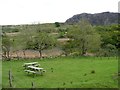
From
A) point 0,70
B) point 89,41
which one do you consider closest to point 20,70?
Result: point 0,70

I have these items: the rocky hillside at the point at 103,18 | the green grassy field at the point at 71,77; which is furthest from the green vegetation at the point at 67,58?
the rocky hillside at the point at 103,18

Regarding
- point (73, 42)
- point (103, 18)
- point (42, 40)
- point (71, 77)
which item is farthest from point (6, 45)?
point (103, 18)

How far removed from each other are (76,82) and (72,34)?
23.0m

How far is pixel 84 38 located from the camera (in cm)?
4575

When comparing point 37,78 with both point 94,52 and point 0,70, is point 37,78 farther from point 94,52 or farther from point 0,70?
point 94,52

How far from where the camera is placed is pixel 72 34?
4738cm

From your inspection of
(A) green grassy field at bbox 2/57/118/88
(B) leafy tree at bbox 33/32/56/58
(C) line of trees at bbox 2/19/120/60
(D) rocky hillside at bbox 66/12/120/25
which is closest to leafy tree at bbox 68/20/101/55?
(C) line of trees at bbox 2/19/120/60

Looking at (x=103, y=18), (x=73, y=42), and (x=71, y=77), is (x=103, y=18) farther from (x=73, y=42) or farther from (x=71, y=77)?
(x=71, y=77)

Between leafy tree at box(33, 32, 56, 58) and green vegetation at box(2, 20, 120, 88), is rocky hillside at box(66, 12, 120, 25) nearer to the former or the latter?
green vegetation at box(2, 20, 120, 88)

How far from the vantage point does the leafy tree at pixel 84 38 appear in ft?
149

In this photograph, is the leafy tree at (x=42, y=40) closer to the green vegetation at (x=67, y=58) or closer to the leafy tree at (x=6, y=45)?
the green vegetation at (x=67, y=58)

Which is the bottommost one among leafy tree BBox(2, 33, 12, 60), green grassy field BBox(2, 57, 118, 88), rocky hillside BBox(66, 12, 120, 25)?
Result: green grassy field BBox(2, 57, 118, 88)

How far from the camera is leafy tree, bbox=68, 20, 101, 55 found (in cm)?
4541

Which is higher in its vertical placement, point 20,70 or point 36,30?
point 36,30
